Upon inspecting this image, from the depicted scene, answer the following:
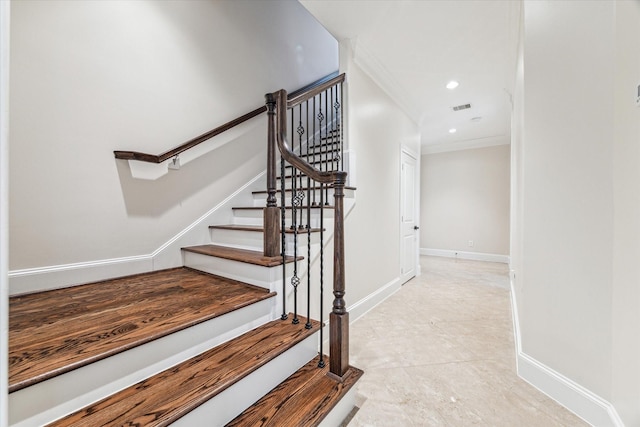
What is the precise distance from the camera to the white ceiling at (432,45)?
2068 mm

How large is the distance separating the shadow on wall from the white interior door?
208 cm

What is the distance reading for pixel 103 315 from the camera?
1.31m

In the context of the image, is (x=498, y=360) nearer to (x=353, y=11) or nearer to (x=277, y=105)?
(x=277, y=105)

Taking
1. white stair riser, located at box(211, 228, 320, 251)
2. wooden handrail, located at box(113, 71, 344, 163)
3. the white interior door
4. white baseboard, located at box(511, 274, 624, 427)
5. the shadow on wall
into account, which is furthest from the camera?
the white interior door

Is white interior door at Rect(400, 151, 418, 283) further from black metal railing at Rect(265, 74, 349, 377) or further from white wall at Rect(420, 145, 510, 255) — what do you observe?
white wall at Rect(420, 145, 510, 255)

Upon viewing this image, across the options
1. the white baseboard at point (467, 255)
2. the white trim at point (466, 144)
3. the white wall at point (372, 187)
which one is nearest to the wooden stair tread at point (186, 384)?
the white wall at point (372, 187)

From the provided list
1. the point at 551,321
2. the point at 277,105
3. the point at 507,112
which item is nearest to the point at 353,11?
the point at 277,105

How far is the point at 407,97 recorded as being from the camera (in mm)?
3561

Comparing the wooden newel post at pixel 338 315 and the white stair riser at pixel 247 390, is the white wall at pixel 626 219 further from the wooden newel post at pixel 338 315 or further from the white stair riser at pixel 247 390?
the white stair riser at pixel 247 390

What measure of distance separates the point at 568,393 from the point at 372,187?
2.13 m

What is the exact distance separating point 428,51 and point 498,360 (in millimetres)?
2810

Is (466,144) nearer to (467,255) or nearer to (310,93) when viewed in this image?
(467,255)

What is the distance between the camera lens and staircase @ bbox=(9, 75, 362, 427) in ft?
2.96

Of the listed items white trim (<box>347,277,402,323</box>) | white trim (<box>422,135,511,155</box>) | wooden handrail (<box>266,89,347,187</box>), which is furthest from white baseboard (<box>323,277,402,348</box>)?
white trim (<box>422,135,511,155</box>)
